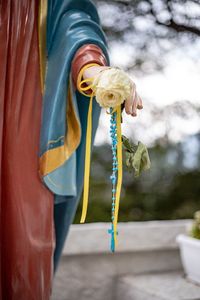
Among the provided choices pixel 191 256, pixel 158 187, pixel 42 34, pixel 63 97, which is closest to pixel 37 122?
pixel 63 97

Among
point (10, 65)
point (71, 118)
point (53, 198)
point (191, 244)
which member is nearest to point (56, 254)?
point (53, 198)

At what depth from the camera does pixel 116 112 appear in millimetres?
938

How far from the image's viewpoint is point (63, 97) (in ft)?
3.28

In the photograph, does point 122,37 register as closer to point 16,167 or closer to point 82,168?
point 82,168

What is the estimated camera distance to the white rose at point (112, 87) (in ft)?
2.88

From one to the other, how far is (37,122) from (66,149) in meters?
0.08

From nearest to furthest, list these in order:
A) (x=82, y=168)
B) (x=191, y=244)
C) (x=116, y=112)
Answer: (x=116, y=112) → (x=82, y=168) → (x=191, y=244)

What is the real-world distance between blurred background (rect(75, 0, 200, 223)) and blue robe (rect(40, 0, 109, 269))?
2.93 feet

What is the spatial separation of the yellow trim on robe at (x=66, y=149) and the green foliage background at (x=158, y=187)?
1.30 m

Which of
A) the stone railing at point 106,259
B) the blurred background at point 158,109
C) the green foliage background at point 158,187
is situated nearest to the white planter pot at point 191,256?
the stone railing at point 106,259

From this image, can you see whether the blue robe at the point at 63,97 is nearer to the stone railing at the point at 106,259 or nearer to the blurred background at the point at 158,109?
the stone railing at the point at 106,259

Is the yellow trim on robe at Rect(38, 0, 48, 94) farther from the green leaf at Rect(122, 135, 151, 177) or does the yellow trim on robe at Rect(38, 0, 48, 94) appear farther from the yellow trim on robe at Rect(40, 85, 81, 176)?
the green leaf at Rect(122, 135, 151, 177)

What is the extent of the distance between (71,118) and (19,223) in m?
0.23

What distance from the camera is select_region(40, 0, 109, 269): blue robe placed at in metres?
0.98
